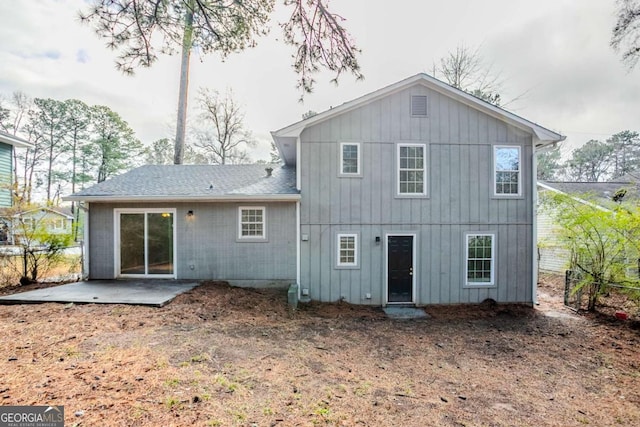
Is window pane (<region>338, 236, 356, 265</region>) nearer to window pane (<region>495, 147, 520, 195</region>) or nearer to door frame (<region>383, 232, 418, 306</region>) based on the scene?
door frame (<region>383, 232, 418, 306</region>)

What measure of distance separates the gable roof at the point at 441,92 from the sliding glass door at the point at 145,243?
412cm

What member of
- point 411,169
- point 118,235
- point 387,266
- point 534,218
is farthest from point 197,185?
point 534,218

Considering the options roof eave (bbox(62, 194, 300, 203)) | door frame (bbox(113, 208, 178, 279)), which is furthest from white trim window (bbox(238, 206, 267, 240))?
door frame (bbox(113, 208, 178, 279))

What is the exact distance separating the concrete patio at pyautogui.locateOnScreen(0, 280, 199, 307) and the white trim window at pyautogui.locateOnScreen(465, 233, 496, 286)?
7606mm

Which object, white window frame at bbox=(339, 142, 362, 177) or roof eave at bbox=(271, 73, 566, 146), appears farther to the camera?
white window frame at bbox=(339, 142, 362, 177)

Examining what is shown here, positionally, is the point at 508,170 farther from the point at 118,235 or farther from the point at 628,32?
the point at 118,235

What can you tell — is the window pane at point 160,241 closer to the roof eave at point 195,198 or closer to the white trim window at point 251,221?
the roof eave at point 195,198

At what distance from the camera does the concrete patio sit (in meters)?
6.02

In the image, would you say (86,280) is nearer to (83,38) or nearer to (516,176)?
(83,38)

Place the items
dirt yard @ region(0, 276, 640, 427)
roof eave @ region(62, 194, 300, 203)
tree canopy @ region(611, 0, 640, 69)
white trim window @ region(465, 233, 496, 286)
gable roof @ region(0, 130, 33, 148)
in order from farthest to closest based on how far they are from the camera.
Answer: gable roof @ region(0, 130, 33, 148) → white trim window @ region(465, 233, 496, 286) → roof eave @ region(62, 194, 300, 203) → tree canopy @ region(611, 0, 640, 69) → dirt yard @ region(0, 276, 640, 427)

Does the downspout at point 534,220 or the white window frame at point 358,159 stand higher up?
the white window frame at point 358,159

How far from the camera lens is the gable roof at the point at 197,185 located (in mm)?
7655

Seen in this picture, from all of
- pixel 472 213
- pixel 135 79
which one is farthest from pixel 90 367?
pixel 472 213

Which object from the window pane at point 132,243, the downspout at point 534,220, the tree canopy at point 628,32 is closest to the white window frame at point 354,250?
the downspout at point 534,220
